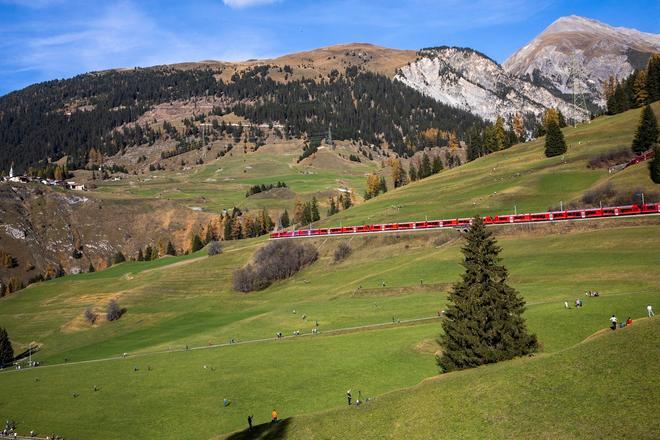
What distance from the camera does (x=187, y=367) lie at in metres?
67.8

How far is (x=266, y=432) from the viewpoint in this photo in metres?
38.1

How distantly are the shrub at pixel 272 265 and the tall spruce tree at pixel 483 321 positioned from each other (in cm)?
8052

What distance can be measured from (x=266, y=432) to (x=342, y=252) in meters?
85.8

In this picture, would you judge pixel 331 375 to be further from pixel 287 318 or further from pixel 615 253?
pixel 615 253

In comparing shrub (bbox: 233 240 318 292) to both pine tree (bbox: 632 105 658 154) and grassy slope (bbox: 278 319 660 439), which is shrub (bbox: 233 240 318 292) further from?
grassy slope (bbox: 278 319 660 439)

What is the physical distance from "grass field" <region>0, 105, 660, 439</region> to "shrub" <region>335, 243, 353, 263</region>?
1879 millimetres

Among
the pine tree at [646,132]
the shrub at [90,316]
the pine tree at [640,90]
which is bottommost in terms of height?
the shrub at [90,316]

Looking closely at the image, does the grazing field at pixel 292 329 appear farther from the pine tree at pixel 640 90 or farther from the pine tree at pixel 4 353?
the pine tree at pixel 640 90

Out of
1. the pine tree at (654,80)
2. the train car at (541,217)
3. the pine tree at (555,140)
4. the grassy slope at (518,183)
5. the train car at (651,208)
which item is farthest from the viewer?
the pine tree at (654,80)

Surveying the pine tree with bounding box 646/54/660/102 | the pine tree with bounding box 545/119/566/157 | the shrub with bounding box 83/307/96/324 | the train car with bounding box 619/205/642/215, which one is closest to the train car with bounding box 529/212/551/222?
the train car with bounding box 619/205/642/215

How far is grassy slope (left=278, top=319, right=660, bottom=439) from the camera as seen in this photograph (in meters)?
24.2

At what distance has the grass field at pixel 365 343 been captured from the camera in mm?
28734

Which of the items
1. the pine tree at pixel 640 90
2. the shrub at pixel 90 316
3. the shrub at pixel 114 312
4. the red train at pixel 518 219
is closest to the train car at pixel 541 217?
the red train at pixel 518 219

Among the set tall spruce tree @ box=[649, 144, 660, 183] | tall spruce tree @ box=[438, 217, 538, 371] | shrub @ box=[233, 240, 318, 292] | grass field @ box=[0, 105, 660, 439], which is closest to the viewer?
grass field @ box=[0, 105, 660, 439]
